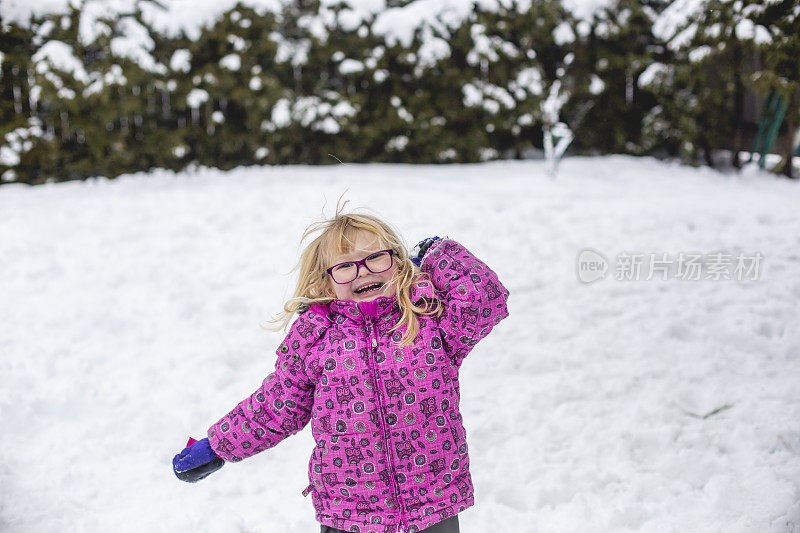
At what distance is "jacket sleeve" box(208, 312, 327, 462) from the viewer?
158cm

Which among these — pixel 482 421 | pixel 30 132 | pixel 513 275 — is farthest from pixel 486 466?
pixel 30 132

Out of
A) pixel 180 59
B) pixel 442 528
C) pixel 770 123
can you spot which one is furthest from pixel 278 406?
pixel 770 123

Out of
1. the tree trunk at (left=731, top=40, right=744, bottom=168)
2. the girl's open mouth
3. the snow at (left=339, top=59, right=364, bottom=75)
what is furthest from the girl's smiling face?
the tree trunk at (left=731, top=40, right=744, bottom=168)

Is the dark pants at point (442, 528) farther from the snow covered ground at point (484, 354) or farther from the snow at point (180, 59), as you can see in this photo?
the snow at point (180, 59)

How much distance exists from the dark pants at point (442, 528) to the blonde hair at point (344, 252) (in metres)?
0.44

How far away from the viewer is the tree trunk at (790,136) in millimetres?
5945

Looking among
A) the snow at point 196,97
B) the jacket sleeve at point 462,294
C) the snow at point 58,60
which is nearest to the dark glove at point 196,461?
the jacket sleeve at point 462,294

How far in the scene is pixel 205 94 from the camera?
6.30 meters

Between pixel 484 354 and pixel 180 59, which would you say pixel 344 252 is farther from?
pixel 180 59

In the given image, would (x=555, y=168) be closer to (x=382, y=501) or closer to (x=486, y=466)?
(x=486, y=466)

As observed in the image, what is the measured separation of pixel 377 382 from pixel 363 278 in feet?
0.78

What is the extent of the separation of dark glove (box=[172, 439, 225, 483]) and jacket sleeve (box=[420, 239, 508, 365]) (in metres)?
0.63

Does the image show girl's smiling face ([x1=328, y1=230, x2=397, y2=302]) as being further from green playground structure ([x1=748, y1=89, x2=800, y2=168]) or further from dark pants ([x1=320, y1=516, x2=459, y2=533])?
green playground structure ([x1=748, y1=89, x2=800, y2=168])

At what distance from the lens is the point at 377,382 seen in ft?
4.95
